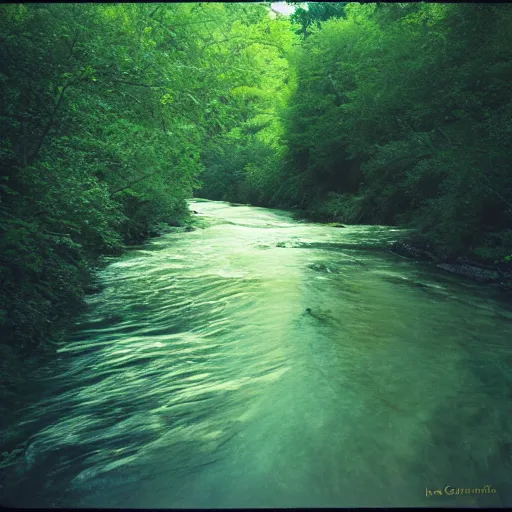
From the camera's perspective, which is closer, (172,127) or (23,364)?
(23,364)

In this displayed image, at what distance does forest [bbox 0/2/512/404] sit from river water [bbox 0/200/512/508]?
38.4 inches

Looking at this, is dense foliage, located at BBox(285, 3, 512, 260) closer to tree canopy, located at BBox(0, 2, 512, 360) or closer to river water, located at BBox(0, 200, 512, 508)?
tree canopy, located at BBox(0, 2, 512, 360)

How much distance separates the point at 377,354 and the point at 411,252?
776cm

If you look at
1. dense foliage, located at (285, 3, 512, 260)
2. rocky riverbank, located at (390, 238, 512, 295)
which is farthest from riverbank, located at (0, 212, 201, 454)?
dense foliage, located at (285, 3, 512, 260)

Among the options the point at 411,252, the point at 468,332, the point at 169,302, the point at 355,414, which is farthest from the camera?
the point at 411,252

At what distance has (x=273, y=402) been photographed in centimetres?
467

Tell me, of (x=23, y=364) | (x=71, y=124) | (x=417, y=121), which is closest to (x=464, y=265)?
(x=417, y=121)

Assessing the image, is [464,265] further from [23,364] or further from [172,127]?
[23,364]

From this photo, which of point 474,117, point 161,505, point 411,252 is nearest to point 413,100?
point 474,117

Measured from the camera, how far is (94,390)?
488cm

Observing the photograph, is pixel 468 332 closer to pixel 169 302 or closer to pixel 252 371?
pixel 252 371

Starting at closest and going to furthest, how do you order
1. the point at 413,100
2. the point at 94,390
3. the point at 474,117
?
1. the point at 94,390
2. the point at 474,117
3. the point at 413,100

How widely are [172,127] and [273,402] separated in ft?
29.3

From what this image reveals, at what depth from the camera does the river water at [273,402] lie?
11.4ft
